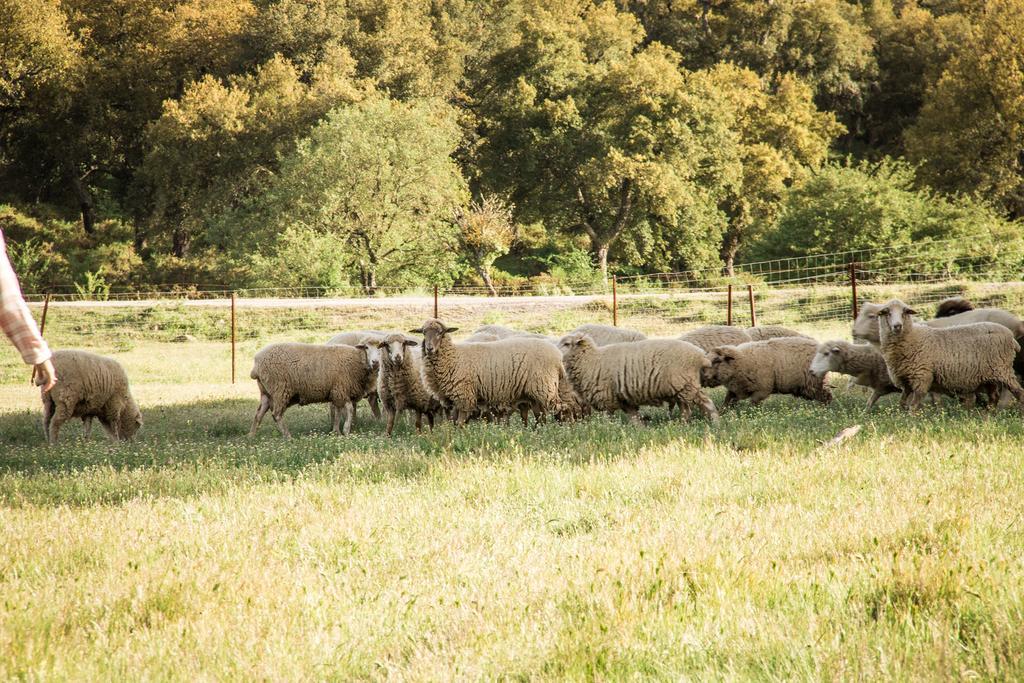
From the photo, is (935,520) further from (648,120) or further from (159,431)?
(648,120)

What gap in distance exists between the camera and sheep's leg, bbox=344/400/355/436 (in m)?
12.6

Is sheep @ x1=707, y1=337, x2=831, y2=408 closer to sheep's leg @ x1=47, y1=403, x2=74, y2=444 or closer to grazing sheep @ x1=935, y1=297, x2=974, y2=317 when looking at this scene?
grazing sheep @ x1=935, y1=297, x2=974, y2=317

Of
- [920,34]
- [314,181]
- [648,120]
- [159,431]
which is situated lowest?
[159,431]

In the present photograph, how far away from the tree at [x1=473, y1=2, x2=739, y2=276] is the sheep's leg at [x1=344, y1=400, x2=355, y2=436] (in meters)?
34.8

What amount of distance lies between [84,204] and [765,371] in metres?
47.5

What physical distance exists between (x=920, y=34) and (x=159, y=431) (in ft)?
212

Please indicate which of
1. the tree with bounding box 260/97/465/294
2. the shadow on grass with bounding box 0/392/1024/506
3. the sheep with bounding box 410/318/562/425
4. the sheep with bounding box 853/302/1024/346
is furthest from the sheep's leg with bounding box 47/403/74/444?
the tree with bounding box 260/97/465/294

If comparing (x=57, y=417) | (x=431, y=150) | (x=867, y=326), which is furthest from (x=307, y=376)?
(x=431, y=150)

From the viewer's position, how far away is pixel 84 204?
51.9m

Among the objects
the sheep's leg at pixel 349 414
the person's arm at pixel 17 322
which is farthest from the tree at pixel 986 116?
the person's arm at pixel 17 322

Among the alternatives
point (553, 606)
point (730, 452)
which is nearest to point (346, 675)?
point (553, 606)

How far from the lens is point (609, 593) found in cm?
458

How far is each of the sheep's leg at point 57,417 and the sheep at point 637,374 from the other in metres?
6.16

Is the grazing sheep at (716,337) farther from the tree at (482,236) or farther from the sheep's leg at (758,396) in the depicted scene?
the tree at (482,236)
